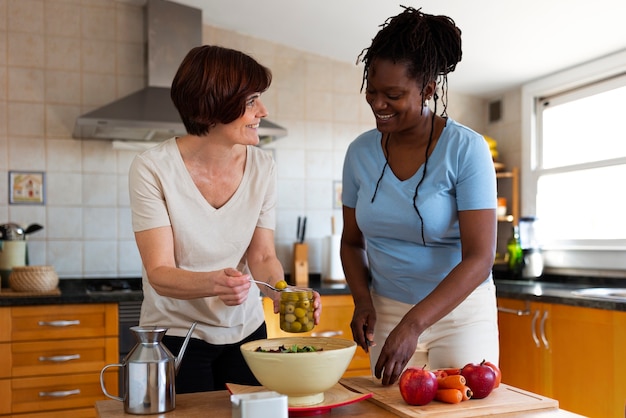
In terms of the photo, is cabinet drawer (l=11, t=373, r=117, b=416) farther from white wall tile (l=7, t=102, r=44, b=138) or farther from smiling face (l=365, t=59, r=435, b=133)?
smiling face (l=365, t=59, r=435, b=133)

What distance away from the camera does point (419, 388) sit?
1.29 m

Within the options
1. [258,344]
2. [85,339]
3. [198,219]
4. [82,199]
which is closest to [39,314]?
[85,339]

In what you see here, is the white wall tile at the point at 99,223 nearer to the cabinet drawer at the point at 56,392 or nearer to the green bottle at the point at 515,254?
the cabinet drawer at the point at 56,392

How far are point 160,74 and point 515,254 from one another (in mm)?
2089

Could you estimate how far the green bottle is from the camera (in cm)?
374

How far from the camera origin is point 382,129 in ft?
5.33

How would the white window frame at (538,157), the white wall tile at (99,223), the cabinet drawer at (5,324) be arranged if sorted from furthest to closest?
the white wall tile at (99,223), the white window frame at (538,157), the cabinet drawer at (5,324)

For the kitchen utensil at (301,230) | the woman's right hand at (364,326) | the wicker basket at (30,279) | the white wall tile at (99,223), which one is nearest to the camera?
the woman's right hand at (364,326)

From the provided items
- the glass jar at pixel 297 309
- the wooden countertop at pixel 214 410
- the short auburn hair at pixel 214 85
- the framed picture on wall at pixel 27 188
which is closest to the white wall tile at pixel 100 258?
the framed picture on wall at pixel 27 188

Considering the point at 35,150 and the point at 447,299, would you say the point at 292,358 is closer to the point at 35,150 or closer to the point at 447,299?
the point at 447,299

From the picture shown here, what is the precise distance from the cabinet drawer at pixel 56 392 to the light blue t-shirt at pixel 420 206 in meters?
1.77

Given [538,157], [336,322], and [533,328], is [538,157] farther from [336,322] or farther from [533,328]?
[336,322]

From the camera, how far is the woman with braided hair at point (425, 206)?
5.14ft

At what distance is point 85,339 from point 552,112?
261 cm
